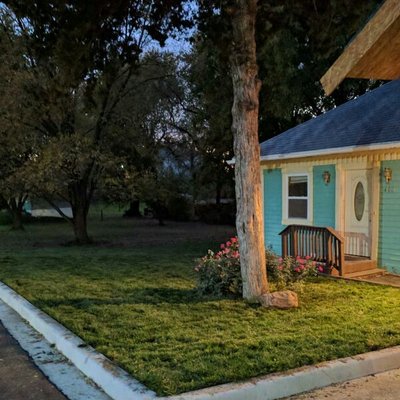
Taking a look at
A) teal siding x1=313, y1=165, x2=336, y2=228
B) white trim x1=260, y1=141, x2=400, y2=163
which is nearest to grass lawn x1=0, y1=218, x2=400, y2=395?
white trim x1=260, y1=141, x2=400, y2=163

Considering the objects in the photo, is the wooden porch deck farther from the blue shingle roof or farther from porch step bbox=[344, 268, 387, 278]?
the blue shingle roof

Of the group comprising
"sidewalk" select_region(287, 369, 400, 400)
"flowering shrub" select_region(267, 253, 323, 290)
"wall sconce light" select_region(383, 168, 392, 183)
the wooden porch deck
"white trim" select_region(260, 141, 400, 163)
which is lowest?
"sidewalk" select_region(287, 369, 400, 400)

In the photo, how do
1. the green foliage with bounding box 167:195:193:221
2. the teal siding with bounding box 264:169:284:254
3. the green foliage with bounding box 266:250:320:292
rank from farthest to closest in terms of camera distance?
the green foliage with bounding box 167:195:193:221, the teal siding with bounding box 264:169:284:254, the green foliage with bounding box 266:250:320:292

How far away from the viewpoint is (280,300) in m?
6.68

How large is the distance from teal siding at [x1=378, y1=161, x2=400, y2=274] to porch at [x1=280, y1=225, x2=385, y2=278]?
0.25m

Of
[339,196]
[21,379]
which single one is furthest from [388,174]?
[21,379]

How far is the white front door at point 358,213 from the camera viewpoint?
1073 cm

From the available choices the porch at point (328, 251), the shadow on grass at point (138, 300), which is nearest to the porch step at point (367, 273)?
the porch at point (328, 251)

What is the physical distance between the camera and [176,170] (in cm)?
3070

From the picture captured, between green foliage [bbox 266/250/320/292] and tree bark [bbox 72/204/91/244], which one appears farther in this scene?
tree bark [bbox 72/204/91/244]

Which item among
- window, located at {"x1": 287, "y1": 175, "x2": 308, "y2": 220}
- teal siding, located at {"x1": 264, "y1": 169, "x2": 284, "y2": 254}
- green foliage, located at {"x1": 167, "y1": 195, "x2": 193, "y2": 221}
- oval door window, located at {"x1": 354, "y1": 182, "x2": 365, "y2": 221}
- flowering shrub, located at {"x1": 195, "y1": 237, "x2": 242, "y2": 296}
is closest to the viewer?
flowering shrub, located at {"x1": 195, "y1": 237, "x2": 242, "y2": 296}

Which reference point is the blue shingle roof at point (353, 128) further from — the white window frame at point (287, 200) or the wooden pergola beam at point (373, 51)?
the wooden pergola beam at point (373, 51)

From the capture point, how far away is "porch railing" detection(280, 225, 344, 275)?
381 inches

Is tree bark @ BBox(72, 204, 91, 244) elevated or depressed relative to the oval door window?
depressed
